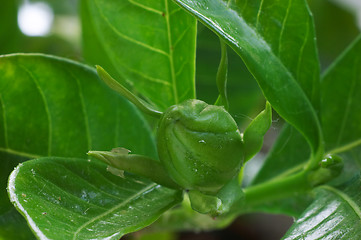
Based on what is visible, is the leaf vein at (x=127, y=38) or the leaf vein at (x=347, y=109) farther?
the leaf vein at (x=347, y=109)

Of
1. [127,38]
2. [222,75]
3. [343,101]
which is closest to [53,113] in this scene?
[127,38]

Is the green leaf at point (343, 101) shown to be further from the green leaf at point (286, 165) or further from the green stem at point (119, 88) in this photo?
the green stem at point (119, 88)

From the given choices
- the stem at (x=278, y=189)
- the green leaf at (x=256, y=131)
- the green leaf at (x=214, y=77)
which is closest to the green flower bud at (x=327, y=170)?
the stem at (x=278, y=189)

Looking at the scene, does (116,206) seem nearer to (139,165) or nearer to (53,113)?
(139,165)

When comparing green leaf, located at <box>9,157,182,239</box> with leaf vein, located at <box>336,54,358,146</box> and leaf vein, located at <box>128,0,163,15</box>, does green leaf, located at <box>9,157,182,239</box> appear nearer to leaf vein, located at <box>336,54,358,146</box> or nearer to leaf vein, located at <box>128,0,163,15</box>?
leaf vein, located at <box>128,0,163,15</box>

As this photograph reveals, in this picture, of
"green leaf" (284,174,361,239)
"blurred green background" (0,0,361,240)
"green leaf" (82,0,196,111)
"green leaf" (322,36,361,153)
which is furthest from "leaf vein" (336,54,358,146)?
"green leaf" (82,0,196,111)
